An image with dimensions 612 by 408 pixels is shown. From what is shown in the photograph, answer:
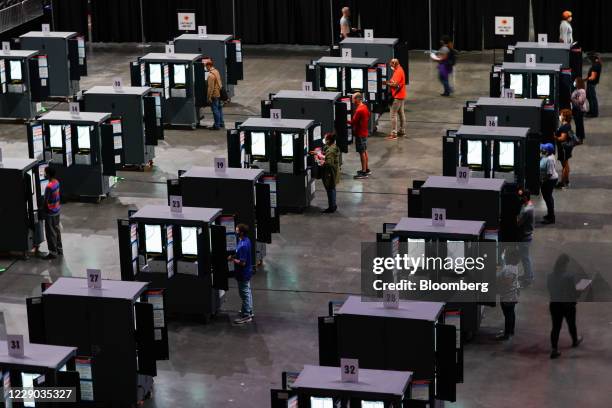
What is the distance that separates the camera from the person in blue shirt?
1944cm

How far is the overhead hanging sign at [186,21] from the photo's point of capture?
125 ft

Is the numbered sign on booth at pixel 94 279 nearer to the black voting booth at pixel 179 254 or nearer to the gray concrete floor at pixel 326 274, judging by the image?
the gray concrete floor at pixel 326 274

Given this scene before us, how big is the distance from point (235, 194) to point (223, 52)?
41.6ft

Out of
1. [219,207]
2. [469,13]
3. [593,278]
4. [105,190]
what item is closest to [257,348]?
[219,207]

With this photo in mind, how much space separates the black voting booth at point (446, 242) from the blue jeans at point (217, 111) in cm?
1217

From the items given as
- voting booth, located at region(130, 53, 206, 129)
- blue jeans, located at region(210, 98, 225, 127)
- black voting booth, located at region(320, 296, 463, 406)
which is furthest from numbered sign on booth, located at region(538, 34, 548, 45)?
black voting booth, located at region(320, 296, 463, 406)

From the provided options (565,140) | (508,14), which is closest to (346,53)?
(565,140)

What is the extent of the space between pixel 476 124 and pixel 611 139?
5.23 meters

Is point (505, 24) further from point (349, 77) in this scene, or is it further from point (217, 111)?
point (217, 111)

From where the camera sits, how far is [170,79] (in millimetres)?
30719

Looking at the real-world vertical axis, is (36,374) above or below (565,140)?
below

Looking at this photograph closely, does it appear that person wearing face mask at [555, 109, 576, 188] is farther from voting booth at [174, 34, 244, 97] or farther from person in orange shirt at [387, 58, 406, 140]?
voting booth at [174, 34, 244, 97]

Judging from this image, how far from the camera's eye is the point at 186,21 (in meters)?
38.3

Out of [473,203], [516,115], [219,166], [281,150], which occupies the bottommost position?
[473,203]
